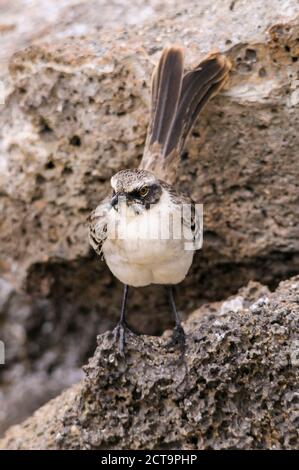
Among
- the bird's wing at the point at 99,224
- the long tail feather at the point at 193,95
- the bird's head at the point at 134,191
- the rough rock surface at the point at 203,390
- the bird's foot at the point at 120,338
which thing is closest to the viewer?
the rough rock surface at the point at 203,390

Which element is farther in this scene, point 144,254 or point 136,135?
point 136,135

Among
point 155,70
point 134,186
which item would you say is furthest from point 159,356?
point 155,70

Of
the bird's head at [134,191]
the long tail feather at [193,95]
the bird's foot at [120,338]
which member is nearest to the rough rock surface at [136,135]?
the long tail feather at [193,95]

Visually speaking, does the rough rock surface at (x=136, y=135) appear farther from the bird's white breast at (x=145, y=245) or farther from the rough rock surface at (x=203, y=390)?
the rough rock surface at (x=203, y=390)

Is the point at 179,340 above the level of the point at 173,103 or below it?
below

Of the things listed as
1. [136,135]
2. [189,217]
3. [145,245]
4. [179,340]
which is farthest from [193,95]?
[179,340]

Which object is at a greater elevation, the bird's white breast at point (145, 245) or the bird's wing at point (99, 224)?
the bird's wing at point (99, 224)

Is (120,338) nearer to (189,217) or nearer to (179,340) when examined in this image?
(179,340)
